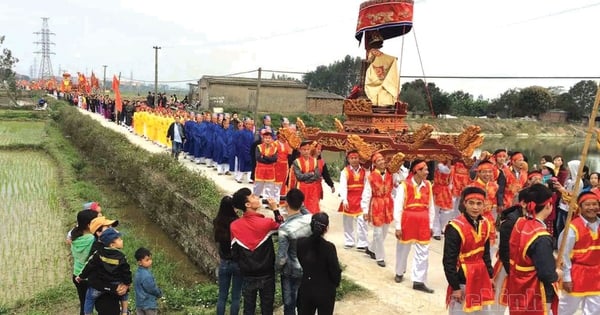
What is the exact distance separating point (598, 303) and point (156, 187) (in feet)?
29.3

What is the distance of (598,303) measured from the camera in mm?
4273

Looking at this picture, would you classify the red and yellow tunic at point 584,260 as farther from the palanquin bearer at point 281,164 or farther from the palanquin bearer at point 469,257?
the palanquin bearer at point 281,164

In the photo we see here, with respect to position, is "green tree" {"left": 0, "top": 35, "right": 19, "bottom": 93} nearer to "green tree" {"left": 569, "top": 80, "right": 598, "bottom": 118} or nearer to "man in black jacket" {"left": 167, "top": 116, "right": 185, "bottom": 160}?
"man in black jacket" {"left": 167, "top": 116, "right": 185, "bottom": 160}

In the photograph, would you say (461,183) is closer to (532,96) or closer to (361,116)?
(361,116)

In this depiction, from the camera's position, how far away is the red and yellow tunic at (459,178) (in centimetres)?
Answer: 818

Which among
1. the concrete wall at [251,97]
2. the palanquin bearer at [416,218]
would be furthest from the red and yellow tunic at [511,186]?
the concrete wall at [251,97]

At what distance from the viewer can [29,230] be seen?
384 inches

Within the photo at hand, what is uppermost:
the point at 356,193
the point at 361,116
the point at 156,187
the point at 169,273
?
the point at 361,116

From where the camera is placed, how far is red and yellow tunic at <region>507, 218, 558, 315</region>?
3.67 m

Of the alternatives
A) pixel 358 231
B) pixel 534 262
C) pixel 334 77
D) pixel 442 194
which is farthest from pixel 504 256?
pixel 334 77

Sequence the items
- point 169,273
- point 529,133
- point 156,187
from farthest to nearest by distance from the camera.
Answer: point 529,133 < point 156,187 < point 169,273

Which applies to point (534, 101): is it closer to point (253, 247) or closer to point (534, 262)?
point (534, 262)

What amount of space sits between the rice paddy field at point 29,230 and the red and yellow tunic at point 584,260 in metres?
6.51

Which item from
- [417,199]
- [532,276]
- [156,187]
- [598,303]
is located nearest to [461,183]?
[417,199]
